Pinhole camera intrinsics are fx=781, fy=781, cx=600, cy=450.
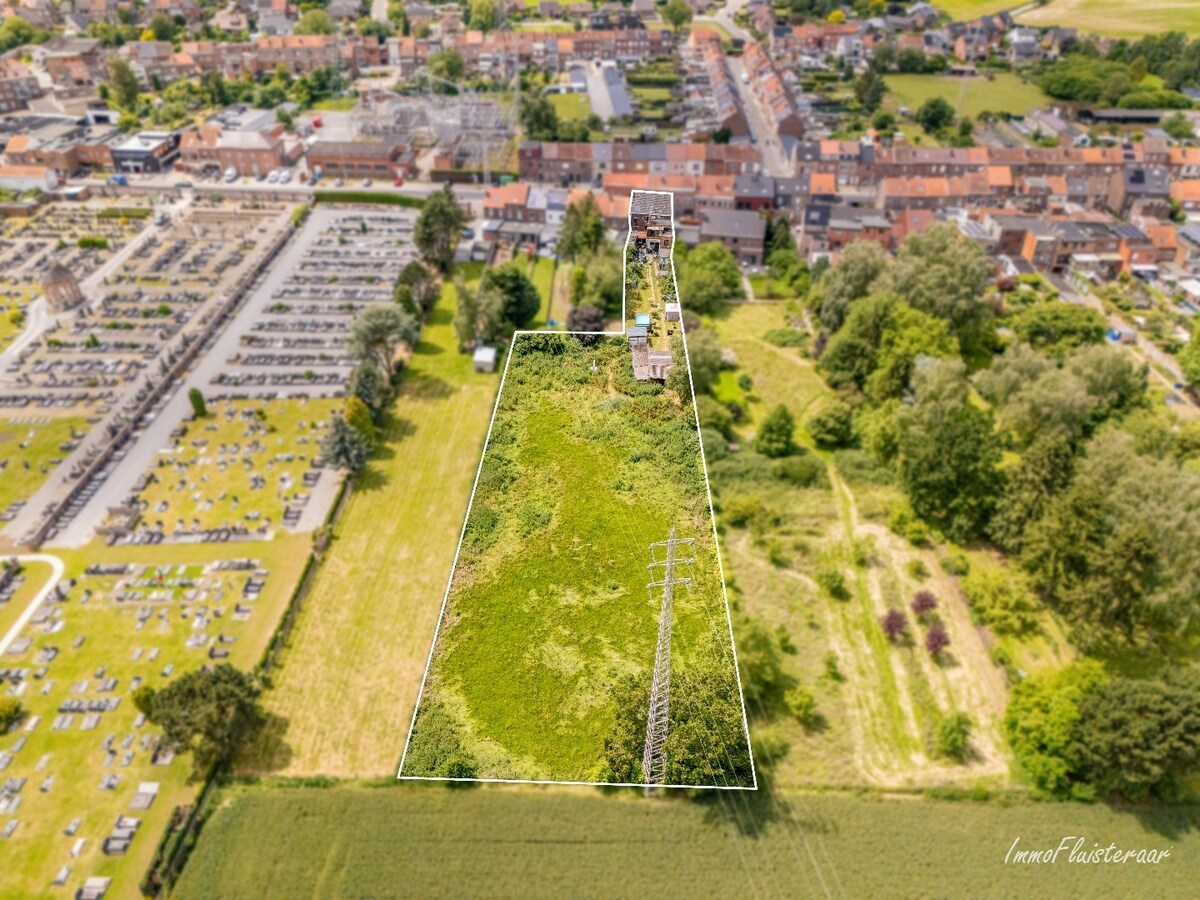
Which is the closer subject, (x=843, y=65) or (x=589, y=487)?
(x=589, y=487)

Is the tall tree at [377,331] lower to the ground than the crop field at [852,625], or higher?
higher

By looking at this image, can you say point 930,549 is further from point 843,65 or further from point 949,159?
point 843,65

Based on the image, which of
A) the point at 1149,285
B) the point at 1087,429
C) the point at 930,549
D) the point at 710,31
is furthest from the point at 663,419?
the point at 710,31

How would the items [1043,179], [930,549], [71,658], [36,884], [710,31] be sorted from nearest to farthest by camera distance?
1. [36,884]
2. [71,658]
3. [930,549]
4. [1043,179]
5. [710,31]

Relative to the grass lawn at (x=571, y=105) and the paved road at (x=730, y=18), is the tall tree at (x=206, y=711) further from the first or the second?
the paved road at (x=730, y=18)

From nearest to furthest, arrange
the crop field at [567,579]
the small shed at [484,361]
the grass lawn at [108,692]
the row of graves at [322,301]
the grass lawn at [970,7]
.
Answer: the crop field at [567,579] < the grass lawn at [108,692] < the row of graves at [322,301] < the small shed at [484,361] < the grass lawn at [970,7]

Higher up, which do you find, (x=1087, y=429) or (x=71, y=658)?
(x=1087, y=429)

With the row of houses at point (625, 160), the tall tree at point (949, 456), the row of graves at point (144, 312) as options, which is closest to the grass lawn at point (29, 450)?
the row of graves at point (144, 312)

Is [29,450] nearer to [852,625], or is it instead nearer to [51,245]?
[51,245]
